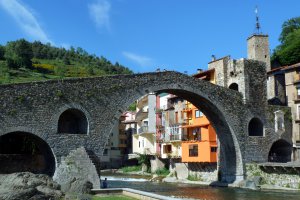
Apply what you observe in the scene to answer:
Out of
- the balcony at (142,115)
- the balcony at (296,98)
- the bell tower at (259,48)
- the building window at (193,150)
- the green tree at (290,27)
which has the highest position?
the green tree at (290,27)

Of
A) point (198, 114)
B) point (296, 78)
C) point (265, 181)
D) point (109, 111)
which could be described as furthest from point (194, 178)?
point (109, 111)

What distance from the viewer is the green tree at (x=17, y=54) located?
91.2 m

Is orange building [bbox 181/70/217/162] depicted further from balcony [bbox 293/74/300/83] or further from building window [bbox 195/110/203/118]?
balcony [bbox 293/74/300/83]

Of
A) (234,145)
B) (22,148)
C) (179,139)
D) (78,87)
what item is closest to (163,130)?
(179,139)

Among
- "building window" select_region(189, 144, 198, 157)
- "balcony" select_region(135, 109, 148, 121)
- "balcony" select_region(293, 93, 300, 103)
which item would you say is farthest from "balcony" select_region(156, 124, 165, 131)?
"balcony" select_region(293, 93, 300, 103)

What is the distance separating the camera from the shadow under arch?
38938 mm

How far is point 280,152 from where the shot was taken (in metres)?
44.1

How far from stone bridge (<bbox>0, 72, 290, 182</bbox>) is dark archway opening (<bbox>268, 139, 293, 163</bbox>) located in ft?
4.89

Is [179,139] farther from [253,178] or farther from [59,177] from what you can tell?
[59,177]

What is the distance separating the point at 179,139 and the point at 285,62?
63.9ft

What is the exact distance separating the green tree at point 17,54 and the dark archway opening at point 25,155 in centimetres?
5316

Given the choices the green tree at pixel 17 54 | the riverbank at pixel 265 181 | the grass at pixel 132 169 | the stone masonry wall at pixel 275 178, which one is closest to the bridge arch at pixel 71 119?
the riverbank at pixel 265 181

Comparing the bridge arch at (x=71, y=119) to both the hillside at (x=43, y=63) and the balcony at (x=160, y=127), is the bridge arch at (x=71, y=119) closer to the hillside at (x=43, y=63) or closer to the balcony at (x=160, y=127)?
the balcony at (x=160, y=127)

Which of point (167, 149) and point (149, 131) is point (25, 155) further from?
point (149, 131)
